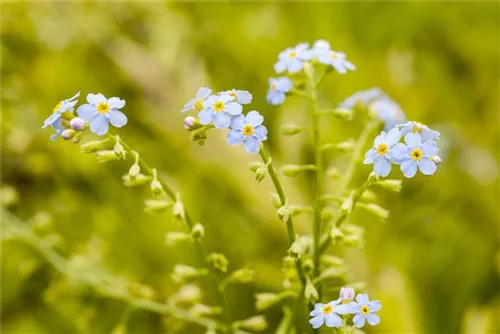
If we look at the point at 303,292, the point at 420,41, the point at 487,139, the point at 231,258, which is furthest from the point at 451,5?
the point at 303,292

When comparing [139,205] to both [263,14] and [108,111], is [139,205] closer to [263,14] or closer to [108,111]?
[263,14]

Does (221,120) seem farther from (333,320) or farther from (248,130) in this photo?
(333,320)

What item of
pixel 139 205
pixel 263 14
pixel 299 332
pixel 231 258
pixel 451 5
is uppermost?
pixel 451 5

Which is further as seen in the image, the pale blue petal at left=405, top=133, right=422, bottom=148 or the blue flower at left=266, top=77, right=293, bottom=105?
the blue flower at left=266, top=77, right=293, bottom=105

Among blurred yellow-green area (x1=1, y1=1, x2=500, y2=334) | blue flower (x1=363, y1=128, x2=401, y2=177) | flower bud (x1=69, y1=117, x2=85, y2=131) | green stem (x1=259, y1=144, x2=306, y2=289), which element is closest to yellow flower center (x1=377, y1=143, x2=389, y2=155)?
blue flower (x1=363, y1=128, x2=401, y2=177)

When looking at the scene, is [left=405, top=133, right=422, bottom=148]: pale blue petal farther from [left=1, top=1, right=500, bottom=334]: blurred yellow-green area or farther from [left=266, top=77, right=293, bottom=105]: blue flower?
[left=1, top=1, right=500, bottom=334]: blurred yellow-green area

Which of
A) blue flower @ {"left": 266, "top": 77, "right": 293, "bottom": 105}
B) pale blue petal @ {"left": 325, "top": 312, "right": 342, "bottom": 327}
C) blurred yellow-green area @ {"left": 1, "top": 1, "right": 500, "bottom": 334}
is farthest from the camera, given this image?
blurred yellow-green area @ {"left": 1, "top": 1, "right": 500, "bottom": 334}
